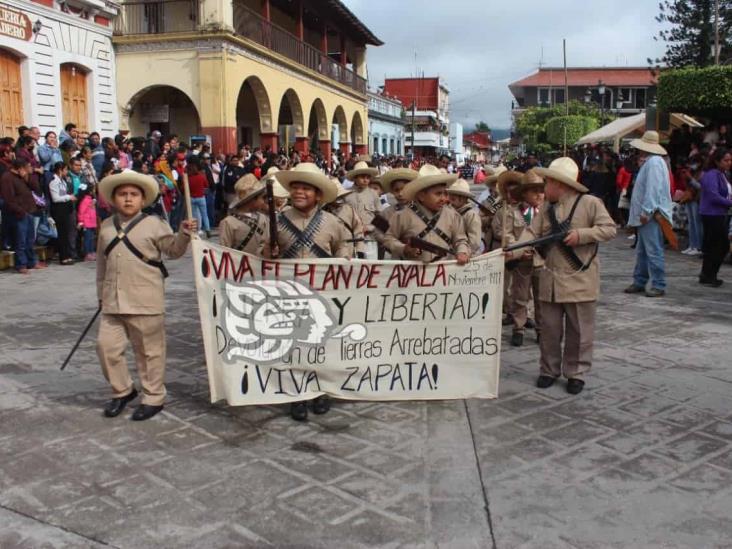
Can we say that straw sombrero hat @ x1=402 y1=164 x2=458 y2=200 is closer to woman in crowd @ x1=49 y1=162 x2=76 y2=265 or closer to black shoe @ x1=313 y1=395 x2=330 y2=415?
black shoe @ x1=313 y1=395 x2=330 y2=415

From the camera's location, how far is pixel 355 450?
4359mm

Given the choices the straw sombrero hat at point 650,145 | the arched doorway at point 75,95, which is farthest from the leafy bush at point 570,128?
the straw sombrero hat at point 650,145

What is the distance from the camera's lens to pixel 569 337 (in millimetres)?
5547

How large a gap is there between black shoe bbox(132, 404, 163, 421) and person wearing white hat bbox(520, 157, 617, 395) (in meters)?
2.81

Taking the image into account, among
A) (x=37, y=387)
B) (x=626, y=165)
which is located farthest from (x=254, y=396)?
(x=626, y=165)

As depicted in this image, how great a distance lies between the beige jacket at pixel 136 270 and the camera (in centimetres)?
475

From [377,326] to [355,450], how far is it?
99cm

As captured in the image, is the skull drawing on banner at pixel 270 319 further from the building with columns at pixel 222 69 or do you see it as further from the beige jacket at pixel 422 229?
the building with columns at pixel 222 69

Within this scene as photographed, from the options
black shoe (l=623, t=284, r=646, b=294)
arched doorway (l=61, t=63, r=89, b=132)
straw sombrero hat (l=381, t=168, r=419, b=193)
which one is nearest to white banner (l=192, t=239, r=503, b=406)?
straw sombrero hat (l=381, t=168, r=419, b=193)

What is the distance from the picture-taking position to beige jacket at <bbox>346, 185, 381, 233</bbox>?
9039 mm

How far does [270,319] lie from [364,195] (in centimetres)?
461

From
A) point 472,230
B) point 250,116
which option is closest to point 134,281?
point 472,230

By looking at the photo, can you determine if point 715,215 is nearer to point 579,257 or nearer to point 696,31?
point 579,257

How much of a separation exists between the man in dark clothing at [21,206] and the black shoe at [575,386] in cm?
829
